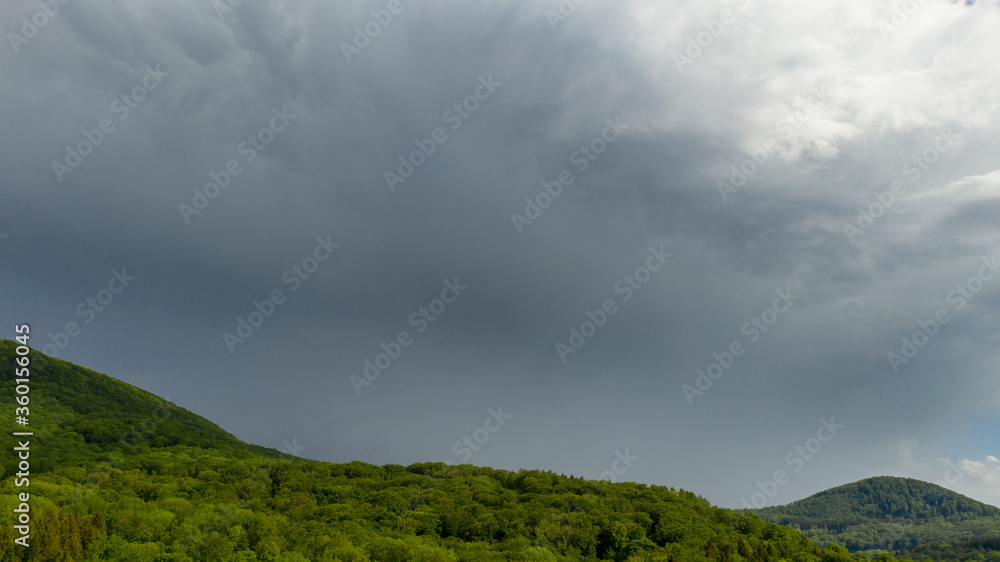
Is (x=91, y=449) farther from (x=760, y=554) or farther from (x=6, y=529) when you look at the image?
(x=760, y=554)

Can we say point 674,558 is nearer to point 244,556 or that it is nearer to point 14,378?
point 244,556

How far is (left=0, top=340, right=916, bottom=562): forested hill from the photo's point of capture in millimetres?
67812

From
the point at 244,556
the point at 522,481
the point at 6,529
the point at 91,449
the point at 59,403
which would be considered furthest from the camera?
the point at 59,403

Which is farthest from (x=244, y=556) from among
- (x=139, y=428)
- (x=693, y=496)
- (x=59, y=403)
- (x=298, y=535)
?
(x=59, y=403)

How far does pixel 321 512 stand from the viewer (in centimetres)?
9312

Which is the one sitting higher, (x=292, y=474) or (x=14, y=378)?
(x=14, y=378)

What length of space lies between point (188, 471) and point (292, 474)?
2085 centimetres


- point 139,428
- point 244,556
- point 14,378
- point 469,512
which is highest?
point 14,378

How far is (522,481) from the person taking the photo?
12200 cm

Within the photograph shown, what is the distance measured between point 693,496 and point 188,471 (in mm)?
109861

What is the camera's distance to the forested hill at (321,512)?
67812mm

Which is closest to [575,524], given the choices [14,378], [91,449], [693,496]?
[693,496]

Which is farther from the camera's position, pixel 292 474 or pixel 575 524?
pixel 292 474

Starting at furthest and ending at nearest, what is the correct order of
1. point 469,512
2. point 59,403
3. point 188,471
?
point 59,403
point 188,471
point 469,512
